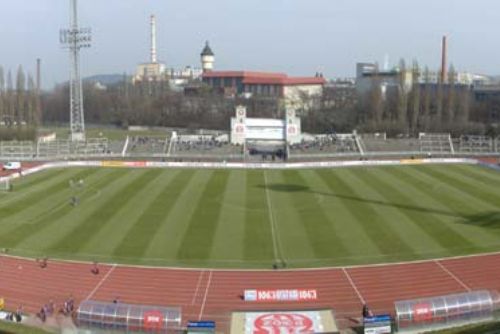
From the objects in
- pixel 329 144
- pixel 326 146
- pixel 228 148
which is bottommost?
pixel 228 148

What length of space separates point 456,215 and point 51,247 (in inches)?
1062

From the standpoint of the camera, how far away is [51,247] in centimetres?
3828

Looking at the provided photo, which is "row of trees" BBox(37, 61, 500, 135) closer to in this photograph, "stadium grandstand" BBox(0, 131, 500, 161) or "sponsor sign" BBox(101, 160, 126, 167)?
"stadium grandstand" BBox(0, 131, 500, 161)

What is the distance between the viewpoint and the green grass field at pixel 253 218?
36906mm

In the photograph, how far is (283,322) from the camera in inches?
1058

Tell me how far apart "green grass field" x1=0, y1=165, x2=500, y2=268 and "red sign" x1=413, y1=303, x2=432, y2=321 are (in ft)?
27.8

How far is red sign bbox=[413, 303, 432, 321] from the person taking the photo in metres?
26.2

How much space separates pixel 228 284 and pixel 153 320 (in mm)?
6650

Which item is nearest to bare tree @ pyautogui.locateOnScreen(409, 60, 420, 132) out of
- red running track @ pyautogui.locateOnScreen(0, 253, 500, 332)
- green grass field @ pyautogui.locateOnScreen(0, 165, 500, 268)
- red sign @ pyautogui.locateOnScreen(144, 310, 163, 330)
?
green grass field @ pyautogui.locateOnScreen(0, 165, 500, 268)

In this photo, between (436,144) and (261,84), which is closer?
(436,144)

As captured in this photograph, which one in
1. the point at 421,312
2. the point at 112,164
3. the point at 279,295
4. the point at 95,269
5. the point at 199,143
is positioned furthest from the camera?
the point at 199,143

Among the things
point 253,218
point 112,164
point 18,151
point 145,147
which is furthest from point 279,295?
point 18,151

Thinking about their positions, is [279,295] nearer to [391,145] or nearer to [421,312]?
[421,312]

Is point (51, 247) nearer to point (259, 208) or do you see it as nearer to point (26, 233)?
point (26, 233)
